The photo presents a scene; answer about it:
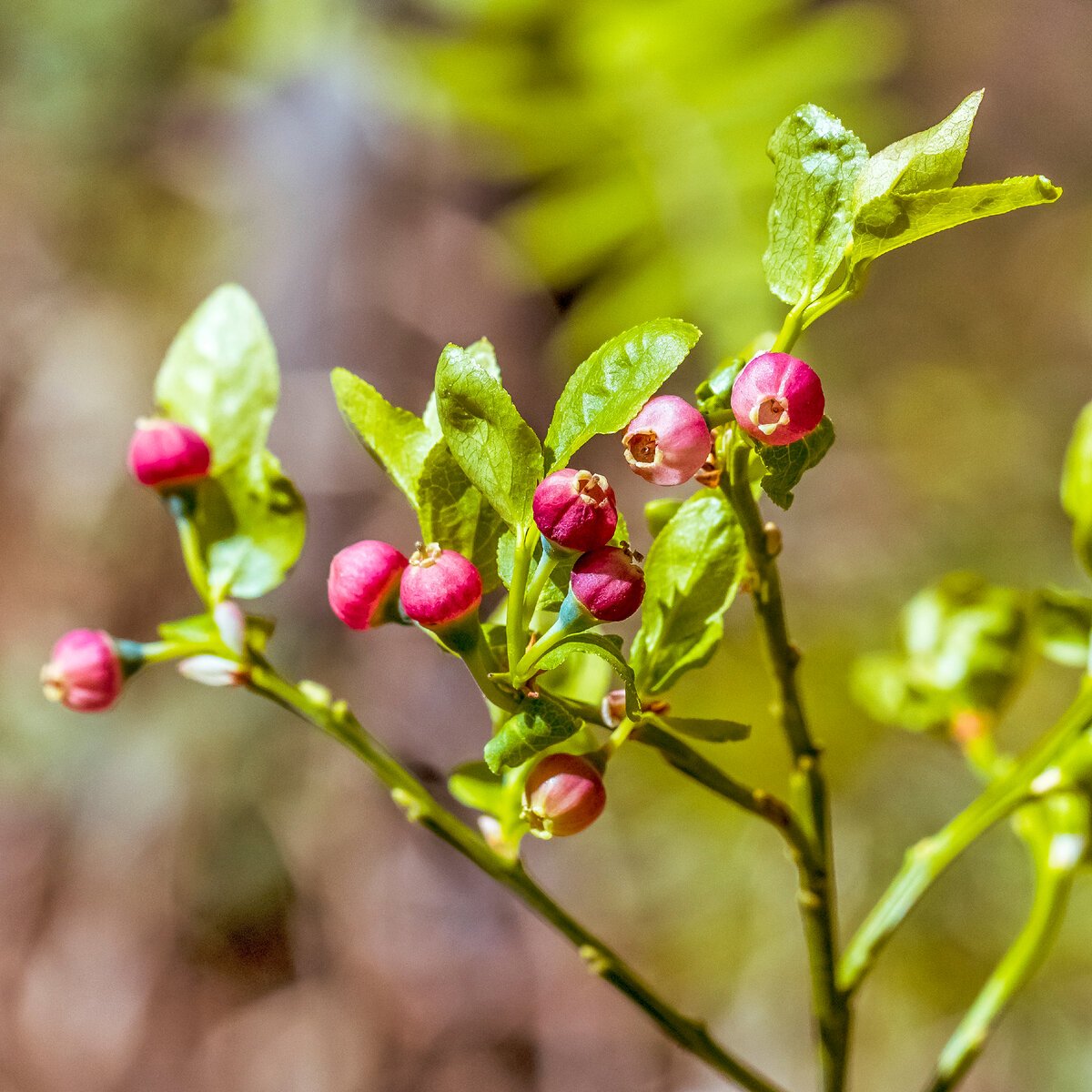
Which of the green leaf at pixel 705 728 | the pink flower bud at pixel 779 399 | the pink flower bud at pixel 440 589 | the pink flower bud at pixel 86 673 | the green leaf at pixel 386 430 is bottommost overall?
the pink flower bud at pixel 86 673

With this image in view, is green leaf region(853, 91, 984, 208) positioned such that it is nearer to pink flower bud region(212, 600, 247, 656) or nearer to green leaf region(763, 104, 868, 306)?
green leaf region(763, 104, 868, 306)

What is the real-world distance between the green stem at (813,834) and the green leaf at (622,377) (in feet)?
0.35

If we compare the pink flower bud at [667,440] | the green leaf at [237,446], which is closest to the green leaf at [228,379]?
the green leaf at [237,446]

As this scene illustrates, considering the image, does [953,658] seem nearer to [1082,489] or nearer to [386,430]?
[1082,489]

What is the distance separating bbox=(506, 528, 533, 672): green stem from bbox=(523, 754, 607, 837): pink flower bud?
54 mm

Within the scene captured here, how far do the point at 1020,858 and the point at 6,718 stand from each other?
1.66 meters

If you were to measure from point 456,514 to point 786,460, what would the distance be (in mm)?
Result: 113

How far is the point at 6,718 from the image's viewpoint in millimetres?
1922

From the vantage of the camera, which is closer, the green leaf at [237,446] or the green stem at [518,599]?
the green stem at [518,599]

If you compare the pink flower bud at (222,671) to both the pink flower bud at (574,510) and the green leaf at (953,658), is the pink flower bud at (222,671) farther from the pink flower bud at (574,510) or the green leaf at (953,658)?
the green leaf at (953,658)

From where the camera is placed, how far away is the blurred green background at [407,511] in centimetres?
146

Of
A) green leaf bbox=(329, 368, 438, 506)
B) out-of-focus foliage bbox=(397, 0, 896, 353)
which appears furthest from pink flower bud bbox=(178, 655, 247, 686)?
out-of-focus foliage bbox=(397, 0, 896, 353)

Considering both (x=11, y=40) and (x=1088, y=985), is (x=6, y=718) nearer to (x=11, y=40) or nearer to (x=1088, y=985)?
(x=11, y=40)

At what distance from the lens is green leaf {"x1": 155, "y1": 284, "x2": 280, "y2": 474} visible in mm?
480
